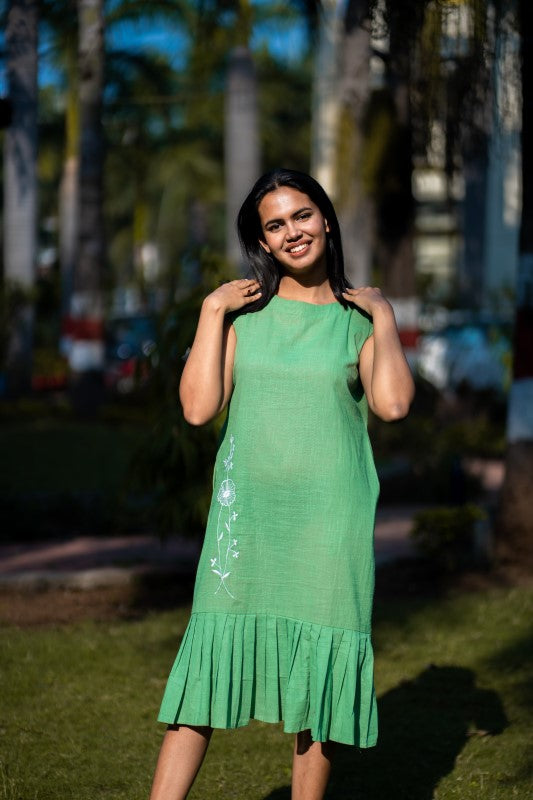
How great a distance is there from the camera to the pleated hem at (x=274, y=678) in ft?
11.4

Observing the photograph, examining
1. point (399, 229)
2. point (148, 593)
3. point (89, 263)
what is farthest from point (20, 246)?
point (148, 593)

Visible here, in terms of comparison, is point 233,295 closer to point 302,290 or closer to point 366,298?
point 302,290

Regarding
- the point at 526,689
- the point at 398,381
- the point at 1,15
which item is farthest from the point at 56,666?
the point at 1,15

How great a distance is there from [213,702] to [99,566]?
198 inches

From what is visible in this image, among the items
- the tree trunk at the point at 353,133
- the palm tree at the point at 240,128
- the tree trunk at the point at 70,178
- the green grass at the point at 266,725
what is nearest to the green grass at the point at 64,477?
the green grass at the point at 266,725

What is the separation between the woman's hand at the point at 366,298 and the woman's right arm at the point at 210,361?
0.29 meters

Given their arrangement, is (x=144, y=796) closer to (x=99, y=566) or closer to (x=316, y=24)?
(x=99, y=566)

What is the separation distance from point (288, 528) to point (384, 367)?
51 centimetres

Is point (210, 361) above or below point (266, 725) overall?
above

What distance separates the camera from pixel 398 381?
140 inches

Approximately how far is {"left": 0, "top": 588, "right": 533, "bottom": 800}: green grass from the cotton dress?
1.10m

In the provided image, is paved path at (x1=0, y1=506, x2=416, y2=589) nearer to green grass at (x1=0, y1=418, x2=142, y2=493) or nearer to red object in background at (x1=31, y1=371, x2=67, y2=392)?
green grass at (x1=0, y1=418, x2=142, y2=493)

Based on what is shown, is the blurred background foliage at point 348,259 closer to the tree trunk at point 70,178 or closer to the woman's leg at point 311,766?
the tree trunk at point 70,178

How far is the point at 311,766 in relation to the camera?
362 centimetres
